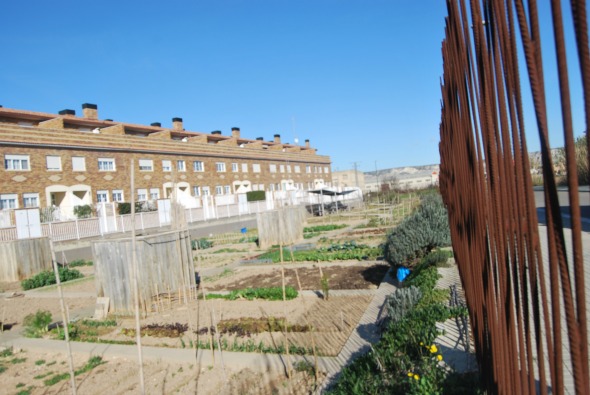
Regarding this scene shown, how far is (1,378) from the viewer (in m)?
6.56

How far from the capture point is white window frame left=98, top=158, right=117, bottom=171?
32.8 meters

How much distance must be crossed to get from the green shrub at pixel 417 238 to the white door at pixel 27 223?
1862cm

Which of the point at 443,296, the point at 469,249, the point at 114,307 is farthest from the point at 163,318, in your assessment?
the point at 469,249

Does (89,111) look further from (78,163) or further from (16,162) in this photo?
(16,162)

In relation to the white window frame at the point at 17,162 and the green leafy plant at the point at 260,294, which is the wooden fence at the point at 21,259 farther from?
the white window frame at the point at 17,162

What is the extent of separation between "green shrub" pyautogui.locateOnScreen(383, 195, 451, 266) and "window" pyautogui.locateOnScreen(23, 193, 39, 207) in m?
26.3

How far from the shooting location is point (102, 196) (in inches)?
1288

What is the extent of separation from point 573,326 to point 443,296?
669cm

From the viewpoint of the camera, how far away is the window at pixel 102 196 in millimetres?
32375

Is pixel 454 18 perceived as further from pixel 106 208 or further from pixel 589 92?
pixel 106 208

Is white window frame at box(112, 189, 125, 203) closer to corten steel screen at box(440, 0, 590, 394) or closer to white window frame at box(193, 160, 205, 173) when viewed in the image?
white window frame at box(193, 160, 205, 173)

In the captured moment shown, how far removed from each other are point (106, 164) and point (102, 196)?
2.54 m

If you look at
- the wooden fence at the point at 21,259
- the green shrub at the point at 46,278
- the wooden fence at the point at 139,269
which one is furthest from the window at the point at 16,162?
the wooden fence at the point at 139,269

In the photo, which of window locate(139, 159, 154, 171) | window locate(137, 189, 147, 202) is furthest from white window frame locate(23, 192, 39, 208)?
window locate(139, 159, 154, 171)
